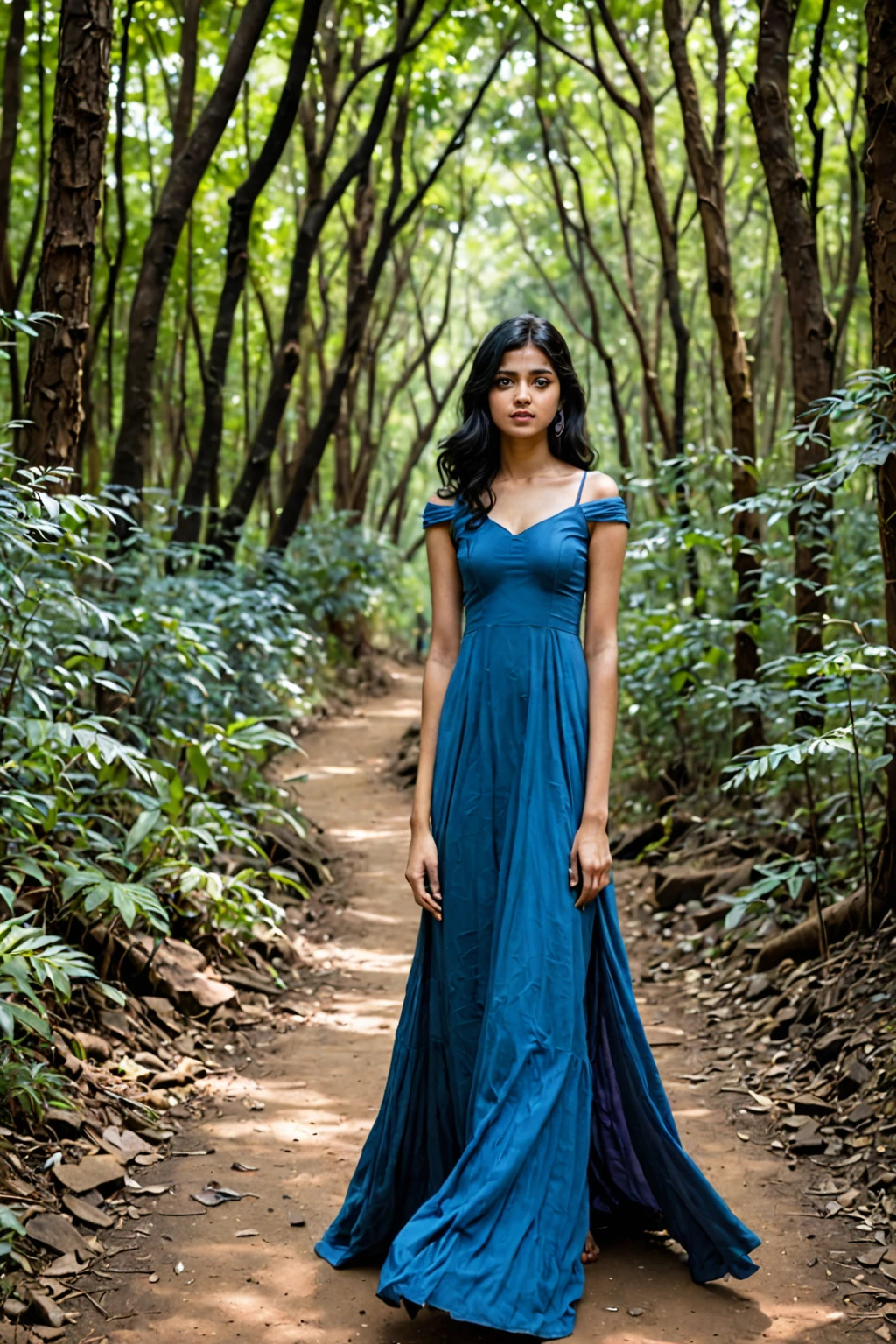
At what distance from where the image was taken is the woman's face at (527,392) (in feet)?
9.98

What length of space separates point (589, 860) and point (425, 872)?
16.7 inches

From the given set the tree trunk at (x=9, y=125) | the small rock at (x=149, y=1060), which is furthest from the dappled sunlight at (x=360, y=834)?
the small rock at (x=149, y=1060)

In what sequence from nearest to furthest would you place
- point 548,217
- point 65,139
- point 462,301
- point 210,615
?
point 65,139 < point 210,615 < point 548,217 < point 462,301

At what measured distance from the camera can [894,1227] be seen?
3.19 metres

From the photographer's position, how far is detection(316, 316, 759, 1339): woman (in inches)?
111

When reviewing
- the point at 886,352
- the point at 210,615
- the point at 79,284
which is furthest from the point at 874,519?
the point at 79,284

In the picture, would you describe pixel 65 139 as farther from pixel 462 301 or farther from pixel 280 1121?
pixel 462 301

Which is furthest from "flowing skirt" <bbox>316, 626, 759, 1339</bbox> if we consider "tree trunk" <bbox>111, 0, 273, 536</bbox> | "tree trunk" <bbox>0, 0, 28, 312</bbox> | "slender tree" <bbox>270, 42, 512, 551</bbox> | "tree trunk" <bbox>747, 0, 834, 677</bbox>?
"slender tree" <bbox>270, 42, 512, 551</bbox>

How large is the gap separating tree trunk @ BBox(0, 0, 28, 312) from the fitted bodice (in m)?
4.64

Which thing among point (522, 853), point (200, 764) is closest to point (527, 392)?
point (522, 853)

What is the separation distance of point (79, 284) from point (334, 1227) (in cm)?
348

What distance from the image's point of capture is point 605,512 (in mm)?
3020

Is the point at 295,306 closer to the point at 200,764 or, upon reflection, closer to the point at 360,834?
the point at 360,834

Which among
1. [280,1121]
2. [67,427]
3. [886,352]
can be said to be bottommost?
[280,1121]
